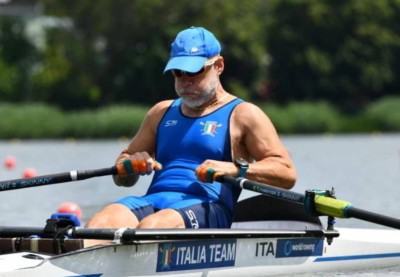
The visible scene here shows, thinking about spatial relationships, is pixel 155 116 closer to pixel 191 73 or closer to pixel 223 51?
pixel 191 73

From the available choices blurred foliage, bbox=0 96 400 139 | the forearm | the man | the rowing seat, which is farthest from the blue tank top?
blurred foliage, bbox=0 96 400 139

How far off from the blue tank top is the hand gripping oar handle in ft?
1.01

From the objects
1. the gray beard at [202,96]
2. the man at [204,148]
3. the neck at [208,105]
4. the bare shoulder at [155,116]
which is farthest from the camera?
the bare shoulder at [155,116]

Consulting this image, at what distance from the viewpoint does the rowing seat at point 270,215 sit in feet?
30.4

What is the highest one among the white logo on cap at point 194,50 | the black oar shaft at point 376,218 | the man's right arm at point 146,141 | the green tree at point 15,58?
the green tree at point 15,58

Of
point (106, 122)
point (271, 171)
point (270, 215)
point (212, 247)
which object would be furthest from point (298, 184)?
point (106, 122)

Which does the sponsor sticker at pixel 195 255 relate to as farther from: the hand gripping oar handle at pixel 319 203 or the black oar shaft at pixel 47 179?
the black oar shaft at pixel 47 179

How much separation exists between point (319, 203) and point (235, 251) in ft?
2.45

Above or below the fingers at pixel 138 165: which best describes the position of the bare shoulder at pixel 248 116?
above

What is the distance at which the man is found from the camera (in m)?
8.16

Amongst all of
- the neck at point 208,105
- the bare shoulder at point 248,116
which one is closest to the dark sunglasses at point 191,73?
the neck at point 208,105

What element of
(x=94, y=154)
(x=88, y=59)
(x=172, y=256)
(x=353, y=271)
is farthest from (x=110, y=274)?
(x=88, y=59)

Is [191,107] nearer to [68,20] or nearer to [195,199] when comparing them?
[195,199]

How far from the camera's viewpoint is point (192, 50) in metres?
8.35
